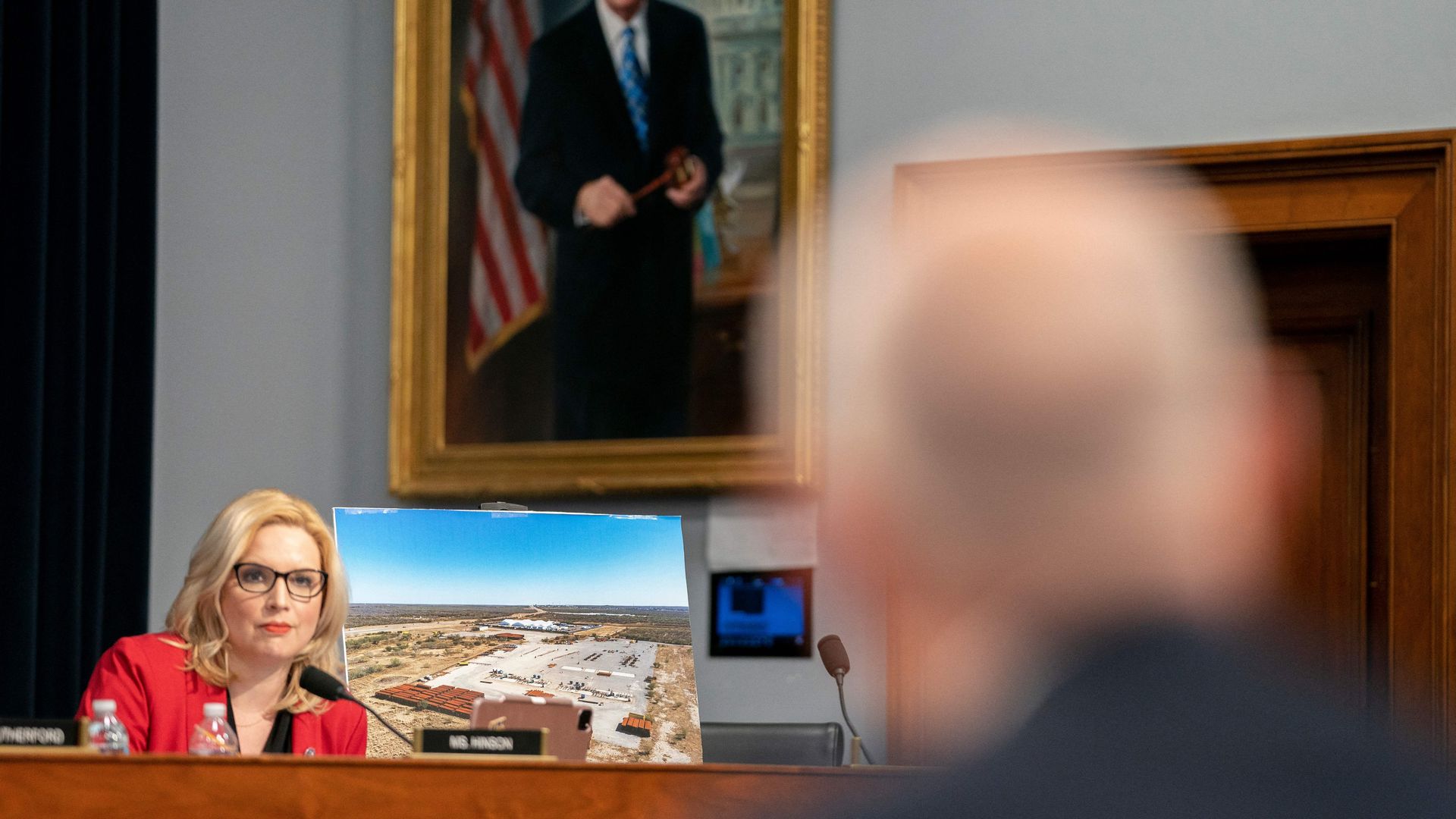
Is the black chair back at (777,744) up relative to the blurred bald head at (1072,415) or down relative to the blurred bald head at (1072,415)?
down

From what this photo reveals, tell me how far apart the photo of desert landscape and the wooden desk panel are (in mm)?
1031

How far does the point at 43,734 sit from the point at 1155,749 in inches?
48.2

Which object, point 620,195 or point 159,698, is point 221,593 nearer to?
point 159,698

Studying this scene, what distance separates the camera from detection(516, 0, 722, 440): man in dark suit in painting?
3400 millimetres

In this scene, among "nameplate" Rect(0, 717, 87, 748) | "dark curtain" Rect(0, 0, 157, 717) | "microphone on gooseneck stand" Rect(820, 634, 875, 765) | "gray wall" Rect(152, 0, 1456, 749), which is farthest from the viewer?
"dark curtain" Rect(0, 0, 157, 717)

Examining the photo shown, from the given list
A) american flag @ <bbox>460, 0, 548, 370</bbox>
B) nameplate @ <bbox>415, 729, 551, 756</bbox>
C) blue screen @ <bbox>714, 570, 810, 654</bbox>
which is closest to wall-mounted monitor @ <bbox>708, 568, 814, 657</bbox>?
blue screen @ <bbox>714, 570, 810, 654</bbox>

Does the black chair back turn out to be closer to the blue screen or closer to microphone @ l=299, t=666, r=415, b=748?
the blue screen

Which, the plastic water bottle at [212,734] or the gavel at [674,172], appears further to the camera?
the gavel at [674,172]

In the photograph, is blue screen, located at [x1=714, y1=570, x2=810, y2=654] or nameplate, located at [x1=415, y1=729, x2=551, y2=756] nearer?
nameplate, located at [x1=415, y1=729, x2=551, y2=756]

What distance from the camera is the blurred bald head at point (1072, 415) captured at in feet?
1.91

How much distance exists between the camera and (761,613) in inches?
130

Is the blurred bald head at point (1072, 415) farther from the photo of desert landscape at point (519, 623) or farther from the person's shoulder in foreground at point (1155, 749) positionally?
the photo of desert landscape at point (519, 623)

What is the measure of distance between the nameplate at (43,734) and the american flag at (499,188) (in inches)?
85.5

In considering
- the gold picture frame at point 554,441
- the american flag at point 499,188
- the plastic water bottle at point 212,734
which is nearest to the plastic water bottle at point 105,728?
the plastic water bottle at point 212,734
